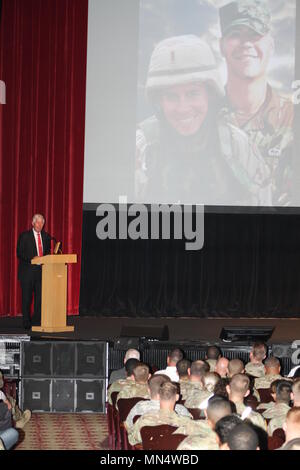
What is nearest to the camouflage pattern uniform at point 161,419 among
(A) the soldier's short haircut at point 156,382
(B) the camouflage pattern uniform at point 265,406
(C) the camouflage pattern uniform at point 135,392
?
(A) the soldier's short haircut at point 156,382

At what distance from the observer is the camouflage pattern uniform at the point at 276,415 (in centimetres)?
490

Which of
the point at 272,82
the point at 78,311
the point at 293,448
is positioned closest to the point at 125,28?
the point at 272,82

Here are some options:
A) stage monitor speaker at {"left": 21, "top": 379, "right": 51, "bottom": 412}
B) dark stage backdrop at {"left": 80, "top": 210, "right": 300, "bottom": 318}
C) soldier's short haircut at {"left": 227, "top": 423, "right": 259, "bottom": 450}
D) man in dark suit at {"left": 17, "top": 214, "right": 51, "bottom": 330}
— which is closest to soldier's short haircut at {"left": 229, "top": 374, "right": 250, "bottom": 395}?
soldier's short haircut at {"left": 227, "top": 423, "right": 259, "bottom": 450}

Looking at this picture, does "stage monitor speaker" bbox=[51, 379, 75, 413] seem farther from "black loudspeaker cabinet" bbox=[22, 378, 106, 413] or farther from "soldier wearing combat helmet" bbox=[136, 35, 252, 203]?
"soldier wearing combat helmet" bbox=[136, 35, 252, 203]

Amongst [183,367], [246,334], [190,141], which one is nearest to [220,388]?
[183,367]

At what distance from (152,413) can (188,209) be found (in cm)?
754

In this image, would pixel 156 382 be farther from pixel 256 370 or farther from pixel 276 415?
pixel 256 370

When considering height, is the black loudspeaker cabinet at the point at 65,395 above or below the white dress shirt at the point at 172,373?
below

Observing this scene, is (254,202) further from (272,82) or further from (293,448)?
(293,448)

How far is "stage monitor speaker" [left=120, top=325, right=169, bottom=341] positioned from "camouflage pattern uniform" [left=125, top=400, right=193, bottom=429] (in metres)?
3.51

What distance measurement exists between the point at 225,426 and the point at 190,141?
868 cm

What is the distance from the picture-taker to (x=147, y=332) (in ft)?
31.0

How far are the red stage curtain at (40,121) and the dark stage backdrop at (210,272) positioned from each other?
556mm

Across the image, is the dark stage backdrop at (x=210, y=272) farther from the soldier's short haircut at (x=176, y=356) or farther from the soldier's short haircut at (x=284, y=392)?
the soldier's short haircut at (x=284, y=392)
